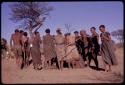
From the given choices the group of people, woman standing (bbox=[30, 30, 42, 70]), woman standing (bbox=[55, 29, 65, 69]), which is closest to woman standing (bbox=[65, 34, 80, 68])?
the group of people

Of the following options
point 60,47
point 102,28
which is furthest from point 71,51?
point 102,28

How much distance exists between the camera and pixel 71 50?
1179 centimetres

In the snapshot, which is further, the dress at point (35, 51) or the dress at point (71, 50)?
the dress at point (35, 51)

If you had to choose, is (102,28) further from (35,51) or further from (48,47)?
(35,51)

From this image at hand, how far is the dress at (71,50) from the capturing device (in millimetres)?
11836

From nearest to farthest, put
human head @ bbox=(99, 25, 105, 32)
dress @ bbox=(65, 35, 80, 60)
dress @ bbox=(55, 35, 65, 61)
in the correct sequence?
1. human head @ bbox=(99, 25, 105, 32)
2. dress @ bbox=(65, 35, 80, 60)
3. dress @ bbox=(55, 35, 65, 61)

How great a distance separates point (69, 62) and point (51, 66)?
2.24 feet

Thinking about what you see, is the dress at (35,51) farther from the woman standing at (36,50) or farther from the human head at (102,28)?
the human head at (102,28)

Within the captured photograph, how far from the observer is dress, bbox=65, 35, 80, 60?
11.8m

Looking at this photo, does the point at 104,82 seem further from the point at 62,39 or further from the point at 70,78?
the point at 62,39

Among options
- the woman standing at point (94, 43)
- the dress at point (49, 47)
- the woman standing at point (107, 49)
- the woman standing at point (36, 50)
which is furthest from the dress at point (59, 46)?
the woman standing at point (107, 49)

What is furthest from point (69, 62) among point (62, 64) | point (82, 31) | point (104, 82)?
point (104, 82)

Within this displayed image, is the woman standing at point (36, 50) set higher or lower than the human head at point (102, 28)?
lower

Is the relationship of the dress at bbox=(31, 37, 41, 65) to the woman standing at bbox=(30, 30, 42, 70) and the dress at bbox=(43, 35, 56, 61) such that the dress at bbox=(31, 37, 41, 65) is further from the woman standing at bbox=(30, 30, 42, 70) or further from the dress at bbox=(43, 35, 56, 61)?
the dress at bbox=(43, 35, 56, 61)
